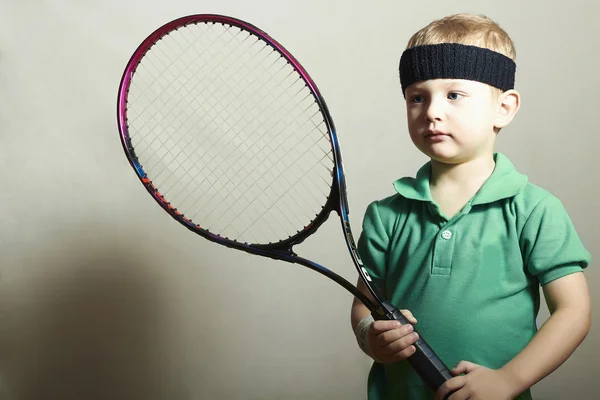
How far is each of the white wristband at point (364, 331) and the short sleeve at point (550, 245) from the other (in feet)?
0.79

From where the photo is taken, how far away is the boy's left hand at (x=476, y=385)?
969 mm

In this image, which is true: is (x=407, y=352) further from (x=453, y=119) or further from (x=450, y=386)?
(x=453, y=119)

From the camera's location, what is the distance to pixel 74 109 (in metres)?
1.83

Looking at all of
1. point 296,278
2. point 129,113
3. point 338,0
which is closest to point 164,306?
point 296,278

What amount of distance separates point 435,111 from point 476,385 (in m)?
0.37

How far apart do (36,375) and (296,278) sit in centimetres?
67

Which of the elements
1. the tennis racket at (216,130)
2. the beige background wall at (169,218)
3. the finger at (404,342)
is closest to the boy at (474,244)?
the finger at (404,342)

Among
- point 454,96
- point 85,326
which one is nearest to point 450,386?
point 454,96

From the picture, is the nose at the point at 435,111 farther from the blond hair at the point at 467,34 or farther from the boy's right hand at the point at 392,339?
the boy's right hand at the point at 392,339

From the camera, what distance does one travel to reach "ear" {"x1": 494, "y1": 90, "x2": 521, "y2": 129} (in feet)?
3.67

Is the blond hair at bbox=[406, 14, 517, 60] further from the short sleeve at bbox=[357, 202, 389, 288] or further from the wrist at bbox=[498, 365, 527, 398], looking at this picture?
the wrist at bbox=[498, 365, 527, 398]

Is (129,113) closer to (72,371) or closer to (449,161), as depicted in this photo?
(72,371)

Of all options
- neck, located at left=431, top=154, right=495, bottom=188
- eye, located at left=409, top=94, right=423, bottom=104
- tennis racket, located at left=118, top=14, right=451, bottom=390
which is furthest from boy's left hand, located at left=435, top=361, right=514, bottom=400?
tennis racket, located at left=118, top=14, right=451, bottom=390

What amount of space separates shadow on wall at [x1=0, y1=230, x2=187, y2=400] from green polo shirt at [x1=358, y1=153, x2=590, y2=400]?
0.92 meters
